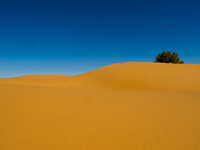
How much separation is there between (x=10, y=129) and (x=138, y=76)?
10188 millimetres

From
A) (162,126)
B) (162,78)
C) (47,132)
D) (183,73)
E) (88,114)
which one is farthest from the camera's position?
(183,73)

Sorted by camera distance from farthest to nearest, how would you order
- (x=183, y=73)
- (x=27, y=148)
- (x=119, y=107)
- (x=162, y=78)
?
1. (x=183, y=73)
2. (x=162, y=78)
3. (x=119, y=107)
4. (x=27, y=148)

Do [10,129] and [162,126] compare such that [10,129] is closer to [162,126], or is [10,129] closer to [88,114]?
[88,114]

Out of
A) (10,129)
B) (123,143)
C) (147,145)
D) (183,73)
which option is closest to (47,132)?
(10,129)

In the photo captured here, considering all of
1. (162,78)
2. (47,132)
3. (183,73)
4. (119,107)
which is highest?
(183,73)

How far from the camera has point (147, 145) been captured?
5.23ft

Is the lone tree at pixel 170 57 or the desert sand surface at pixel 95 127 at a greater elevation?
the lone tree at pixel 170 57

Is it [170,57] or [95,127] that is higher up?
[170,57]

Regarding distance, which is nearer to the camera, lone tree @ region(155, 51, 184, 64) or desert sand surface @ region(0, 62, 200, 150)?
desert sand surface @ region(0, 62, 200, 150)

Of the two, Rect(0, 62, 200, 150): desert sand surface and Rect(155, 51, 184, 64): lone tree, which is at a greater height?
Rect(155, 51, 184, 64): lone tree

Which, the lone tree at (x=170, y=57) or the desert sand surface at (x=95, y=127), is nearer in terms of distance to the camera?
the desert sand surface at (x=95, y=127)

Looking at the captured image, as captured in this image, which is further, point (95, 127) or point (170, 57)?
point (170, 57)

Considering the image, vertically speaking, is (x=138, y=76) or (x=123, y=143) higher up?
(x=138, y=76)

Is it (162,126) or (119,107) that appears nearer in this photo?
(162,126)
